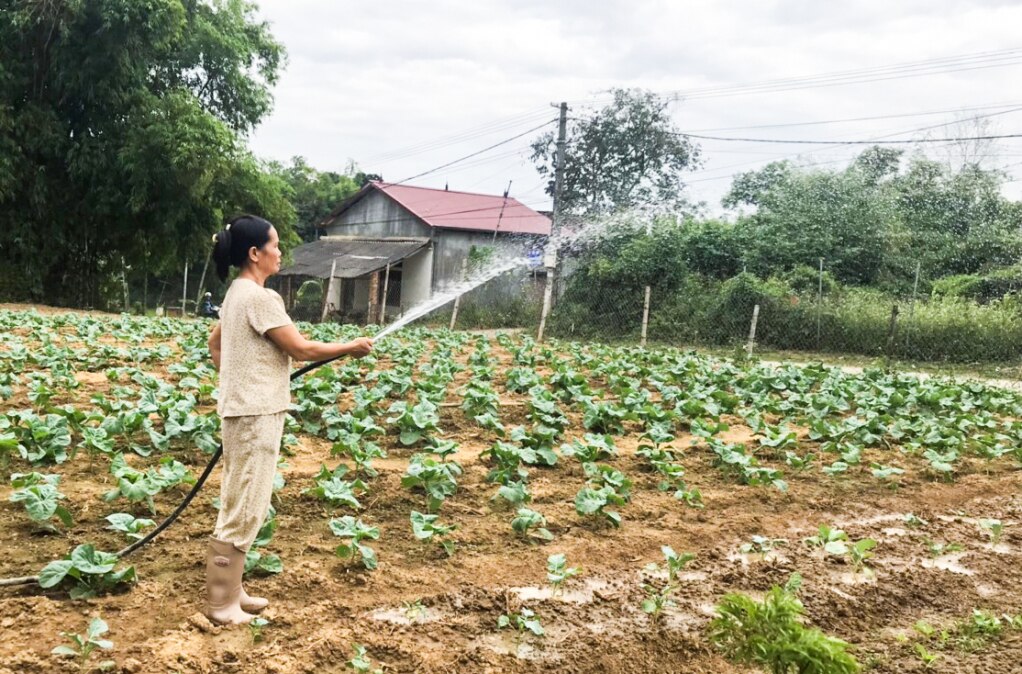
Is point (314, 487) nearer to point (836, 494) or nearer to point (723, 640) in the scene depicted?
point (723, 640)

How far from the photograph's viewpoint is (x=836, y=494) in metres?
5.76

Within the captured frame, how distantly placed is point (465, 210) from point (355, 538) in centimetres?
2916

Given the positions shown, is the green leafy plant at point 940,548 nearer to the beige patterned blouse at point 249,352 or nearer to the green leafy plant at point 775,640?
the green leafy plant at point 775,640

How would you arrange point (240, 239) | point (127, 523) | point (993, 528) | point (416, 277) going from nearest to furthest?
point (240, 239) → point (127, 523) → point (993, 528) → point (416, 277)

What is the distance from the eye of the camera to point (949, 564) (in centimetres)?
452

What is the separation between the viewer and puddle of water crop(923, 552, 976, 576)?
4387 millimetres

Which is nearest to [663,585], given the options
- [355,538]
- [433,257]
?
[355,538]

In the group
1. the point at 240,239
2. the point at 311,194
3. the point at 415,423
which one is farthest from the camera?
the point at 311,194

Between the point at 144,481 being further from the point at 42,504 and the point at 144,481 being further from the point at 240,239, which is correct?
the point at 240,239

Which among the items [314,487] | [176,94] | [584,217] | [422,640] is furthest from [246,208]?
[422,640]

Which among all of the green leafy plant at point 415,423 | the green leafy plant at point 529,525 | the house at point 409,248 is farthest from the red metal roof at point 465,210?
the green leafy plant at point 529,525

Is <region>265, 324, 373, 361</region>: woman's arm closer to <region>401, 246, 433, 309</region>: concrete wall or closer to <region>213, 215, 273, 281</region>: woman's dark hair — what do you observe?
<region>213, 215, 273, 281</region>: woman's dark hair

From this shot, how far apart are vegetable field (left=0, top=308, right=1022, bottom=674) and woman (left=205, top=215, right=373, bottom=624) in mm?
204

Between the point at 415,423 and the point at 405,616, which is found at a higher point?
the point at 415,423
